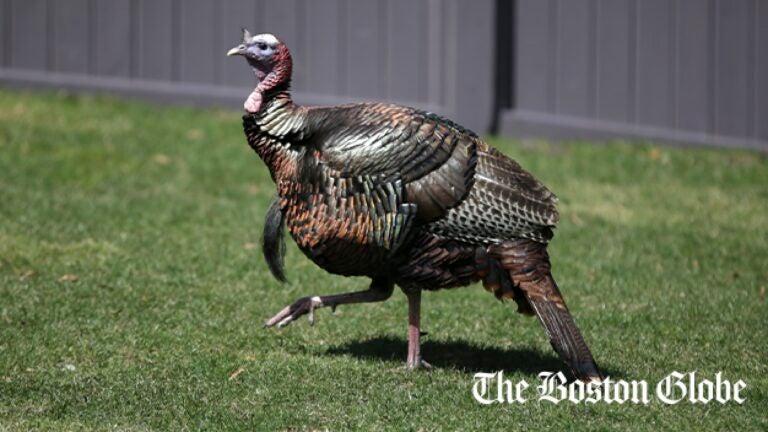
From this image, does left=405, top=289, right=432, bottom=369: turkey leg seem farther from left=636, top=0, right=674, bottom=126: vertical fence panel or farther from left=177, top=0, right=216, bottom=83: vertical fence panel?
left=177, top=0, right=216, bottom=83: vertical fence panel

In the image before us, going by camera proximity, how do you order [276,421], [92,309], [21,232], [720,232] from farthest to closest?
[720,232] < [21,232] < [92,309] < [276,421]

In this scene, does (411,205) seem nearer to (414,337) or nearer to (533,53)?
(414,337)

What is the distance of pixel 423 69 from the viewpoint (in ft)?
37.6

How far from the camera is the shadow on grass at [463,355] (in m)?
6.52

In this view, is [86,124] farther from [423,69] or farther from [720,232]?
[720,232]

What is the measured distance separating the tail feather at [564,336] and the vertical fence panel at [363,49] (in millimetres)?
5830

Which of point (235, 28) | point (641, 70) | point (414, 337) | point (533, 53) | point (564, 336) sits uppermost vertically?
point (235, 28)

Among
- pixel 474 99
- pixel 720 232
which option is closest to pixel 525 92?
pixel 474 99

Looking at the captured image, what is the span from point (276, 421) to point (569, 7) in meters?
6.36

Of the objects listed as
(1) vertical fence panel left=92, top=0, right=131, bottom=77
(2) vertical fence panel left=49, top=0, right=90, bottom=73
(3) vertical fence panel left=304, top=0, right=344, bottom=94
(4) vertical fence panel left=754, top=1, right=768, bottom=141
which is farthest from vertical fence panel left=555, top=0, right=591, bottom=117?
(2) vertical fence panel left=49, top=0, right=90, bottom=73

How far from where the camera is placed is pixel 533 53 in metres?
11.3

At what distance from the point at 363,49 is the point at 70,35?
284cm

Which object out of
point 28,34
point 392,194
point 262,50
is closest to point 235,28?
point 28,34

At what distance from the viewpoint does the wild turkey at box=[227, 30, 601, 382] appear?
19.7 feet
